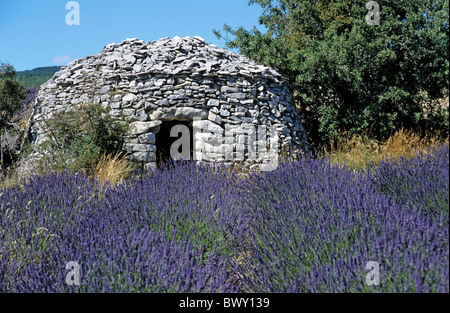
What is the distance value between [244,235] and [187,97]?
4094mm

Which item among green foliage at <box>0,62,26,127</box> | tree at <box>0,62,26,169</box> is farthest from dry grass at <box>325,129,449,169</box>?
green foliage at <box>0,62,26,127</box>

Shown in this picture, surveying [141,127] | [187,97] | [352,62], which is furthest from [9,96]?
[352,62]

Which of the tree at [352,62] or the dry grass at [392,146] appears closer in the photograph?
the dry grass at [392,146]

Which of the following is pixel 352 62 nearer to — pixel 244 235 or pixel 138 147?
pixel 138 147

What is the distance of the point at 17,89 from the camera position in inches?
421

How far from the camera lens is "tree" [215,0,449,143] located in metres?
6.12

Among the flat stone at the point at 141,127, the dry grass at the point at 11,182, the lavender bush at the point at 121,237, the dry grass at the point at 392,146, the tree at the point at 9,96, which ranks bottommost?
the lavender bush at the point at 121,237

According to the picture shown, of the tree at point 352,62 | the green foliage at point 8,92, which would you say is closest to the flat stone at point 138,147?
the tree at point 352,62

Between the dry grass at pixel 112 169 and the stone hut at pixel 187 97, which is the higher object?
the stone hut at pixel 187 97

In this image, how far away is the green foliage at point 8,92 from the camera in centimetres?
1037

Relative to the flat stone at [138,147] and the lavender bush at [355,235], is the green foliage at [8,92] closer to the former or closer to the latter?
the flat stone at [138,147]

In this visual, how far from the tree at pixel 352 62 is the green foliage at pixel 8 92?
6681 mm
